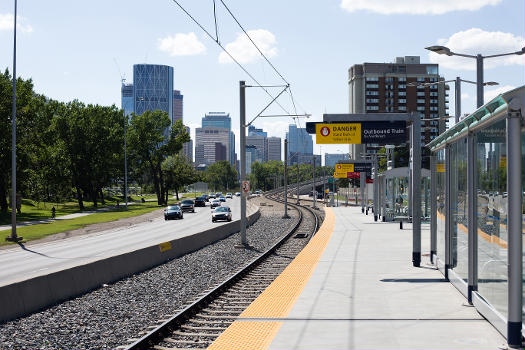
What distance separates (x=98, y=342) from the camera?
9.89 metres

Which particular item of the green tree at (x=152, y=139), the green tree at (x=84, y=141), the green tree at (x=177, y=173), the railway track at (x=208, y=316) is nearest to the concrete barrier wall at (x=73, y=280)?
the railway track at (x=208, y=316)

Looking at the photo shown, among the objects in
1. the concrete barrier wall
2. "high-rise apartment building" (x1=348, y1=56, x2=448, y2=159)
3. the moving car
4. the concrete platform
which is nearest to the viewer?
the concrete platform

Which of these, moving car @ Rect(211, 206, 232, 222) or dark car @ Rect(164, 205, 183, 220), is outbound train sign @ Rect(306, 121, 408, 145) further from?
dark car @ Rect(164, 205, 183, 220)

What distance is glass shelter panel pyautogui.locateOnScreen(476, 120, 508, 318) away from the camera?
8.36 meters

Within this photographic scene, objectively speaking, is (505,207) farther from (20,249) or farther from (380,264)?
(20,249)

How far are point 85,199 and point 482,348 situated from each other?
114799 mm

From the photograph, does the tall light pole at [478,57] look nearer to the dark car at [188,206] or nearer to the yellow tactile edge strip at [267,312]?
the yellow tactile edge strip at [267,312]

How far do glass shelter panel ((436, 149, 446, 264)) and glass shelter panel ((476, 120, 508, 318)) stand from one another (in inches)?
147

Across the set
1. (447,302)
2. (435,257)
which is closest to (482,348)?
(447,302)

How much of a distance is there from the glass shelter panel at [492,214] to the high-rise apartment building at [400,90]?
156 meters

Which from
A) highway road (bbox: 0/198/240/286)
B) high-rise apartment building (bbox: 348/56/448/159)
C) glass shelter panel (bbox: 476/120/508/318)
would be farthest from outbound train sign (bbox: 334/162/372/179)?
high-rise apartment building (bbox: 348/56/448/159)

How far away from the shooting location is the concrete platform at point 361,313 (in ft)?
28.8

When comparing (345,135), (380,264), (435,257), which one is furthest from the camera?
(345,135)

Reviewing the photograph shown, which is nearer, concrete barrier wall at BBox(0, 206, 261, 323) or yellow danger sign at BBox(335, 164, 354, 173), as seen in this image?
concrete barrier wall at BBox(0, 206, 261, 323)
